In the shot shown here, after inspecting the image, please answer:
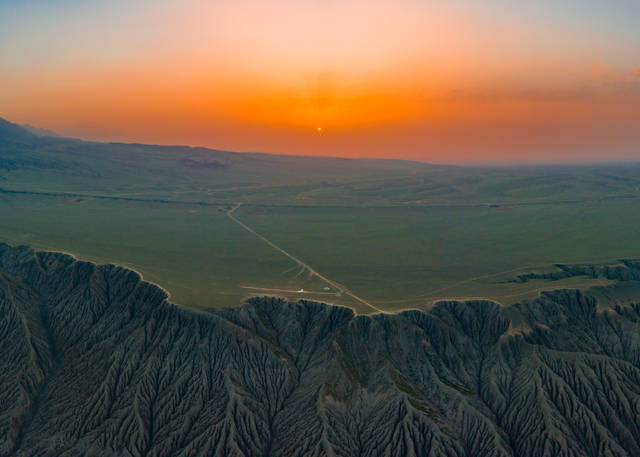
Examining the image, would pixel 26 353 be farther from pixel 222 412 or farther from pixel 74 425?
pixel 222 412

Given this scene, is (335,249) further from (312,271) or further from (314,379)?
(314,379)

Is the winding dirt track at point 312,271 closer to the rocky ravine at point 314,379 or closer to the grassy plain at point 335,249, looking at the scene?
the grassy plain at point 335,249

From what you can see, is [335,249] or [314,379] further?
[335,249]

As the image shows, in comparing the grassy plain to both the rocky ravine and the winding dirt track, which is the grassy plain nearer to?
the winding dirt track

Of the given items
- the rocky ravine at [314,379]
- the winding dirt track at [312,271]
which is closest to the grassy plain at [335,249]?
the winding dirt track at [312,271]

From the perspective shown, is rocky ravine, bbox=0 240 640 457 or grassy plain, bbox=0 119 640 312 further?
grassy plain, bbox=0 119 640 312

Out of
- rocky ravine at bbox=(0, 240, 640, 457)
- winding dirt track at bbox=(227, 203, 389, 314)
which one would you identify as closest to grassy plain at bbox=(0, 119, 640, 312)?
winding dirt track at bbox=(227, 203, 389, 314)

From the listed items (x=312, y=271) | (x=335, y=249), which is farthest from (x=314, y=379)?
(x=335, y=249)

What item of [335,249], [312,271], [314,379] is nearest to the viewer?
[314,379]

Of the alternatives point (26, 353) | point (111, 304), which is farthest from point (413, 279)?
point (26, 353)

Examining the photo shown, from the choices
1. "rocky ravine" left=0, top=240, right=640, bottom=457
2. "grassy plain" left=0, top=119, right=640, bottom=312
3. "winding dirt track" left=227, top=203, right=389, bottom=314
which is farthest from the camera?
"grassy plain" left=0, top=119, right=640, bottom=312
